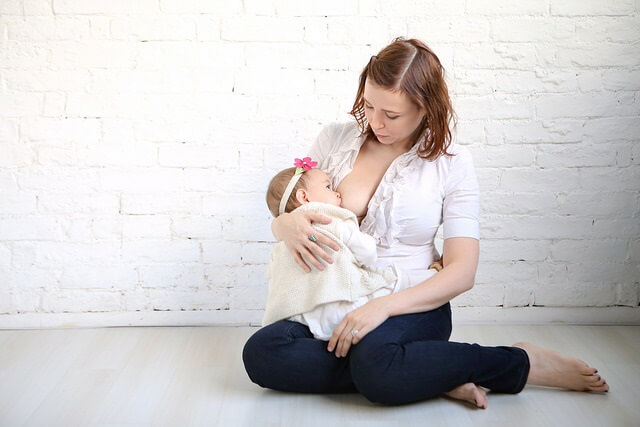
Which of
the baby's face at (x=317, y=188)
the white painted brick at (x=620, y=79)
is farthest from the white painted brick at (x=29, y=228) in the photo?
the white painted brick at (x=620, y=79)

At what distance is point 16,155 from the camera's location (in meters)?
2.75

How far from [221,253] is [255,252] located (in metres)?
0.12

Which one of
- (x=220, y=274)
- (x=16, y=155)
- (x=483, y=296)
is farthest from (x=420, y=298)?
(x=16, y=155)

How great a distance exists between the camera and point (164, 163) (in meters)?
2.78

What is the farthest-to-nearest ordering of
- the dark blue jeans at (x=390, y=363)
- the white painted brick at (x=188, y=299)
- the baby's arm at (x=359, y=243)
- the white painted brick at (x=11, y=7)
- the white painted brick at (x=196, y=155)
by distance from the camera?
the white painted brick at (x=188, y=299)
the white painted brick at (x=196, y=155)
the white painted brick at (x=11, y=7)
the baby's arm at (x=359, y=243)
the dark blue jeans at (x=390, y=363)

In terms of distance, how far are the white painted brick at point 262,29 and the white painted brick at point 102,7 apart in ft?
0.83

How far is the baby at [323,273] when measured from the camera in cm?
216

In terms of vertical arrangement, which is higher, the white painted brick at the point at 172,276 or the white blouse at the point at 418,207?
the white blouse at the point at 418,207

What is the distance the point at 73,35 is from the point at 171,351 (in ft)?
3.59

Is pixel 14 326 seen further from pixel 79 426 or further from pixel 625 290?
pixel 625 290

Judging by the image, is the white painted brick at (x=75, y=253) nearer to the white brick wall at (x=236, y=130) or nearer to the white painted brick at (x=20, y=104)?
the white brick wall at (x=236, y=130)

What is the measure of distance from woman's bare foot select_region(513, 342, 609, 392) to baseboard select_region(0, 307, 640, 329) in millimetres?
690

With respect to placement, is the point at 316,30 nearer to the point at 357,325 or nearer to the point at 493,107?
the point at 493,107

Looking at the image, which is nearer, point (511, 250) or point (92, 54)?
point (92, 54)
